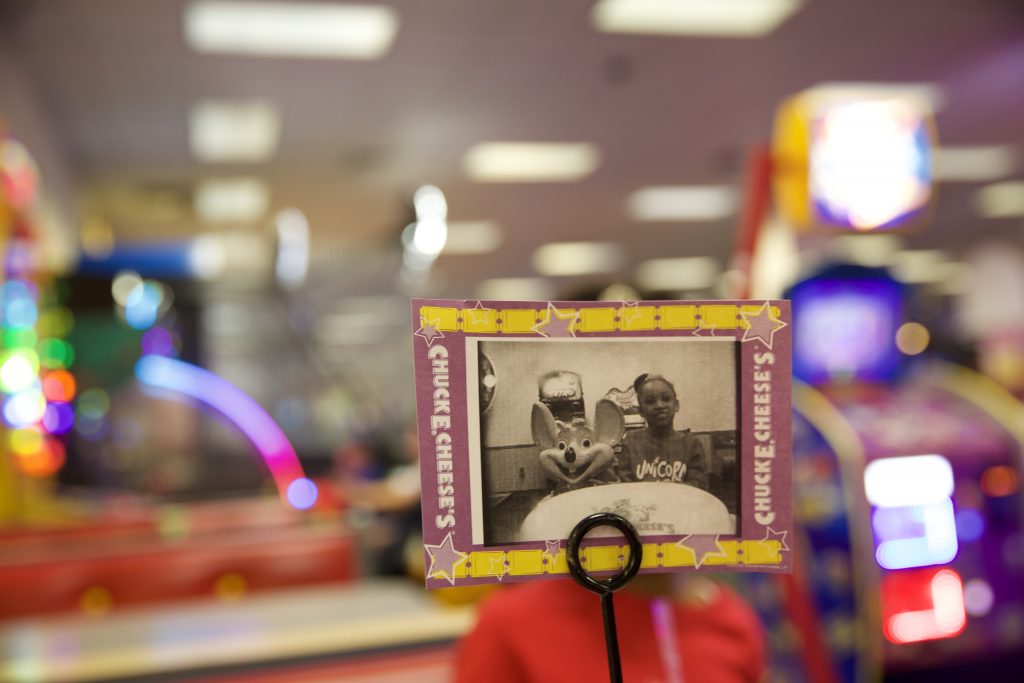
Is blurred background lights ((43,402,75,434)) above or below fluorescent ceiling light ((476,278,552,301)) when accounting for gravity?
below

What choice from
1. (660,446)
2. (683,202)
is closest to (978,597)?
(660,446)

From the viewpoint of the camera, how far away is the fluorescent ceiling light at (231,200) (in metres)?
7.90

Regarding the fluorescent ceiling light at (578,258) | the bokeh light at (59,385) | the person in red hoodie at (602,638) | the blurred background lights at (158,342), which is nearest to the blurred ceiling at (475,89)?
the blurred background lights at (158,342)

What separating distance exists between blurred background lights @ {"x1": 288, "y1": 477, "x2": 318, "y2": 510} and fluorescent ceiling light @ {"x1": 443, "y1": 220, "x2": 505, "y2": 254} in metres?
5.03

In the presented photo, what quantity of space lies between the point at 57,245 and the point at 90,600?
3.40 metres

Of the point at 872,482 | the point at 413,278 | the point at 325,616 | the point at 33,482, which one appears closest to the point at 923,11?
the point at 872,482

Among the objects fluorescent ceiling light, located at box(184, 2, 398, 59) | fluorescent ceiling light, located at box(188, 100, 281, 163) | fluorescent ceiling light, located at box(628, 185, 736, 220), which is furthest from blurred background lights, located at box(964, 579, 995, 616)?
fluorescent ceiling light, located at box(628, 185, 736, 220)

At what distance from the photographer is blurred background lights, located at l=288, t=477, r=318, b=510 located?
4767 millimetres

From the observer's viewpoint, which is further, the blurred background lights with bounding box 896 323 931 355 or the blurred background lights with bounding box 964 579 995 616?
the blurred background lights with bounding box 896 323 931 355

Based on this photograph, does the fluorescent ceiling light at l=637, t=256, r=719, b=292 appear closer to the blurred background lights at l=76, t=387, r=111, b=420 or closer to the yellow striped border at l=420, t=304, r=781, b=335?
the blurred background lights at l=76, t=387, r=111, b=420

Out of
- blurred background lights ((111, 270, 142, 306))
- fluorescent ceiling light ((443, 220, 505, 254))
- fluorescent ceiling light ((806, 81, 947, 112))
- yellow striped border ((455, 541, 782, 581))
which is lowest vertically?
yellow striped border ((455, 541, 782, 581))

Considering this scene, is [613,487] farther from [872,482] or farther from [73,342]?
[73,342]

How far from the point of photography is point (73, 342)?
5062 millimetres

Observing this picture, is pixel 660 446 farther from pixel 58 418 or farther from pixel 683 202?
pixel 683 202
